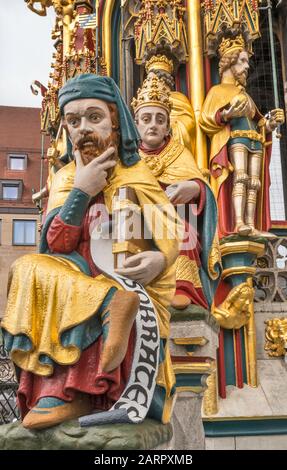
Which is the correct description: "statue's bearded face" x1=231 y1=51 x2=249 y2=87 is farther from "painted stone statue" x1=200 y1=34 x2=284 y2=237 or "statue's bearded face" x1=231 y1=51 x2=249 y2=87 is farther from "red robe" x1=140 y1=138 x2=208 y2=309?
"red robe" x1=140 y1=138 x2=208 y2=309

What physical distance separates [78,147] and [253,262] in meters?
3.02

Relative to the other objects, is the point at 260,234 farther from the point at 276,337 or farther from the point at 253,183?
the point at 276,337

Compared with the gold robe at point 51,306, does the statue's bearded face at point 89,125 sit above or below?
above

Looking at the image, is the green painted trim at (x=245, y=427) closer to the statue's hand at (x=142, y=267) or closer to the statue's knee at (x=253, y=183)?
the statue's knee at (x=253, y=183)

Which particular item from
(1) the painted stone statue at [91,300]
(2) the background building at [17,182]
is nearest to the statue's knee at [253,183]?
(1) the painted stone statue at [91,300]

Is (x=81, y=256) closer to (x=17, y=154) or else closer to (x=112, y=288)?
(x=112, y=288)

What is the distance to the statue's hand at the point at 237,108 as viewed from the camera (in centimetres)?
586

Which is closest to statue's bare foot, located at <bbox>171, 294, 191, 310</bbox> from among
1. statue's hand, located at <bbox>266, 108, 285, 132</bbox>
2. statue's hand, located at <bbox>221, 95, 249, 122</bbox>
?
statue's hand, located at <bbox>221, 95, 249, 122</bbox>

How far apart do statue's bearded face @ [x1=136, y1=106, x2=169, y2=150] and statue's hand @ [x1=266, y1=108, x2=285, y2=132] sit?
1542 millimetres

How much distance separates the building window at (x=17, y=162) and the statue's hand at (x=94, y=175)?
22392 mm

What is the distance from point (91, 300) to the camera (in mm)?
2791

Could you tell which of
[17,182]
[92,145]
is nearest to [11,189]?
[17,182]

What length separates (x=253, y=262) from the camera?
5859 millimetres

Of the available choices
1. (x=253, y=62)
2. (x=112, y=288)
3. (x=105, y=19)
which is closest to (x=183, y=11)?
(x=105, y=19)
